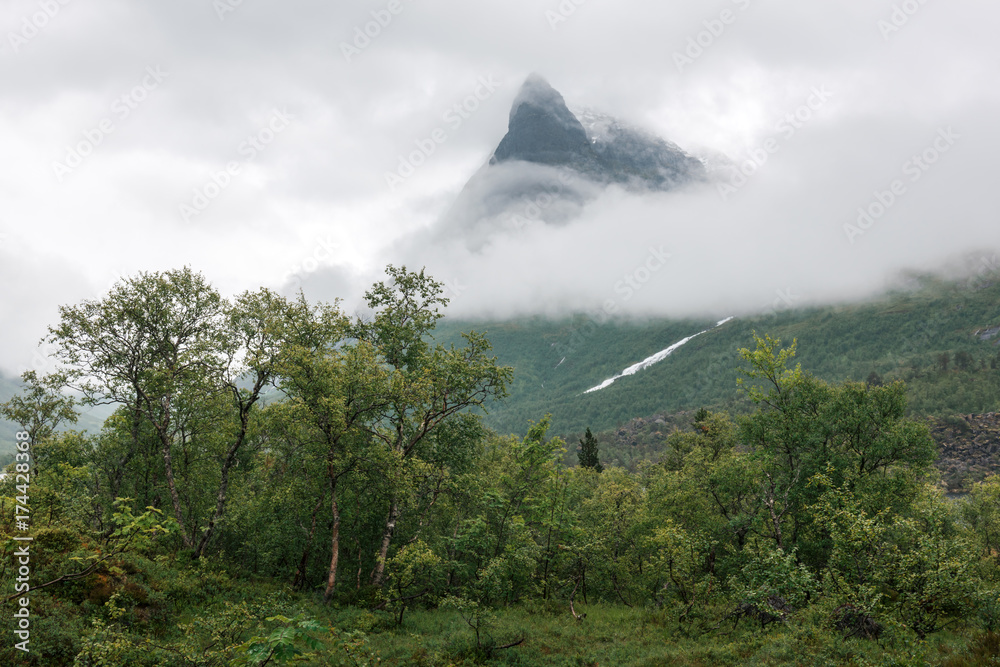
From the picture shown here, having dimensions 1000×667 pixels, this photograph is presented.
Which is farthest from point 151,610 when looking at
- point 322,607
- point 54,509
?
point 322,607

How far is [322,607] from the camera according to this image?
21.3m

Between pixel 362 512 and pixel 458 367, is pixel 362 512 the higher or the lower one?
the lower one

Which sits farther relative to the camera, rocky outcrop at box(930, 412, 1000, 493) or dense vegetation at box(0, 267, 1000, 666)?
rocky outcrop at box(930, 412, 1000, 493)

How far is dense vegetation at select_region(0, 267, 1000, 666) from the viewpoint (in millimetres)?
15484

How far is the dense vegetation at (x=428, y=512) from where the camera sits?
610 inches

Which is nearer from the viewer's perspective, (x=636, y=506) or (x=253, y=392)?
(x=253, y=392)

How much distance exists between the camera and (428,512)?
28031 mm

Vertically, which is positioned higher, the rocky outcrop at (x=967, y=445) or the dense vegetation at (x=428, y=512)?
the dense vegetation at (x=428, y=512)

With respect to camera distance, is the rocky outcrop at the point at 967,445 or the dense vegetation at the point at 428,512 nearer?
the dense vegetation at the point at 428,512

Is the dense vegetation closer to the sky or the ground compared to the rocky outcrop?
closer to the sky

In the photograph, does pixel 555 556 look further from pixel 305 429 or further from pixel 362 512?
pixel 305 429

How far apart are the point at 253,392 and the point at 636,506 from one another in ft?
83.5

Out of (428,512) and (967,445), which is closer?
(428,512)

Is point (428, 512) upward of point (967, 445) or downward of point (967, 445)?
upward
